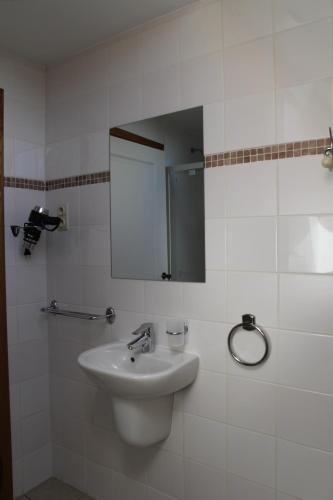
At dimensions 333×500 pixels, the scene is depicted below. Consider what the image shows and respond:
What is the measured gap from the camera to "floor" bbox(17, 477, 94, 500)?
2.05 meters

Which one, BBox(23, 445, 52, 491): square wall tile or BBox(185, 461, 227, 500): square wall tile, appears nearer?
BBox(185, 461, 227, 500): square wall tile

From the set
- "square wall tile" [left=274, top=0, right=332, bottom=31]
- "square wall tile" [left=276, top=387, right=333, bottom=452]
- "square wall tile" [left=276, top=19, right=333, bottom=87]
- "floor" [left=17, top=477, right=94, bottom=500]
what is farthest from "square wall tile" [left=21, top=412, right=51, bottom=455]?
"square wall tile" [left=274, top=0, right=332, bottom=31]

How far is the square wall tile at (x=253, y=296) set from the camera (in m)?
1.46

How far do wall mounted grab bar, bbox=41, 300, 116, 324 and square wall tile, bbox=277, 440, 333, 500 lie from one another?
38.2 inches

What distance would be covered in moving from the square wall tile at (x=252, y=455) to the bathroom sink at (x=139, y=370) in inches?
11.8

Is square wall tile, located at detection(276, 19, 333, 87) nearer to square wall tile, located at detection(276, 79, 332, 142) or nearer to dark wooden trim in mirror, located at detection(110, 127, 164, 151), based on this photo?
square wall tile, located at detection(276, 79, 332, 142)

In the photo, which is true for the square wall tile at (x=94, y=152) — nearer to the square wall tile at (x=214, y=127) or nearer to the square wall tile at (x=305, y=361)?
the square wall tile at (x=214, y=127)

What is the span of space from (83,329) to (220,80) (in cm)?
144

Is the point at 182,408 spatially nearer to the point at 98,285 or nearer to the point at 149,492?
the point at 149,492

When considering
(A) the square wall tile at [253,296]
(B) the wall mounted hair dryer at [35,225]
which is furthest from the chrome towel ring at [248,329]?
(B) the wall mounted hair dryer at [35,225]

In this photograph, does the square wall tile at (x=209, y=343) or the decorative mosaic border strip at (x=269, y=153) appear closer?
the decorative mosaic border strip at (x=269, y=153)

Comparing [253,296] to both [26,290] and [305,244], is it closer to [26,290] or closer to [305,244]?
[305,244]

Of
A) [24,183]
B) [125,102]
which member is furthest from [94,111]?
[24,183]

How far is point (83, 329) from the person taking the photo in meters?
2.08
